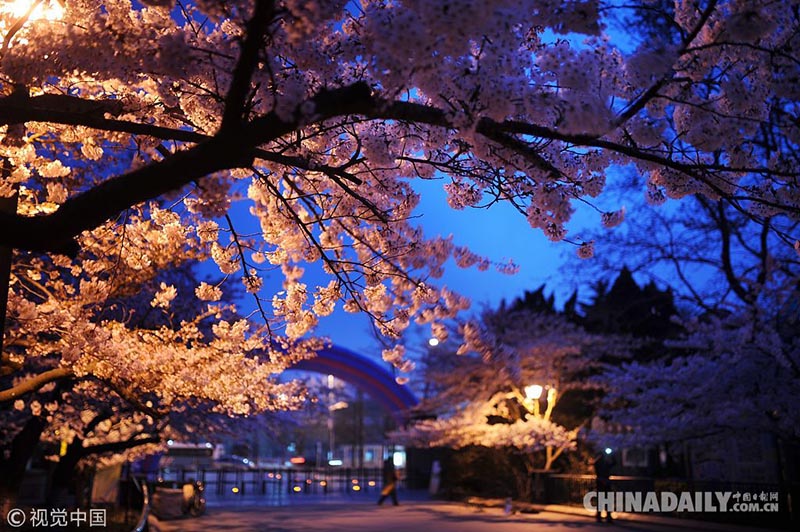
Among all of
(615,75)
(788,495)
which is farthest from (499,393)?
(615,75)

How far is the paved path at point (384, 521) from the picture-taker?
16.5m

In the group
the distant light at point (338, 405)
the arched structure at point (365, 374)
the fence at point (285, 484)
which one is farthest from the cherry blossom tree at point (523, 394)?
the distant light at point (338, 405)

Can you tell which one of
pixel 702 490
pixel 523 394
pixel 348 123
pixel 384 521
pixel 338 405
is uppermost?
pixel 348 123

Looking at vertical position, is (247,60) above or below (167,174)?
above

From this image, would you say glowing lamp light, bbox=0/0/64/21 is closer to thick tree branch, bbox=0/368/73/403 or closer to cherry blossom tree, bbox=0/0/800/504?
cherry blossom tree, bbox=0/0/800/504

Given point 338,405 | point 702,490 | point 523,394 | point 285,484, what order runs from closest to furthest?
point 702,490, point 523,394, point 285,484, point 338,405

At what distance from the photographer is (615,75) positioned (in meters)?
4.93

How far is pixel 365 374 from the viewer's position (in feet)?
104

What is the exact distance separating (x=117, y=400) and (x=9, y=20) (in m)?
8.66

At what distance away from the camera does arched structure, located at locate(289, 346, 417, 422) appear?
30.3 m

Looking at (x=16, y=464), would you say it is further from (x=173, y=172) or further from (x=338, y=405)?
(x=338, y=405)

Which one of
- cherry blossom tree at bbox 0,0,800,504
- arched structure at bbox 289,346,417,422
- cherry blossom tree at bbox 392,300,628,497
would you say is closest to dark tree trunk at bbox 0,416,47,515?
cherry blossom tree at bbox 0,0,800,504

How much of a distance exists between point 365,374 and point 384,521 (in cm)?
1314

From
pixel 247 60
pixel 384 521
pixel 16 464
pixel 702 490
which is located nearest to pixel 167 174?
pixel 247 60
